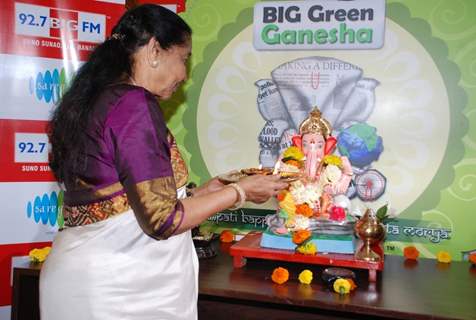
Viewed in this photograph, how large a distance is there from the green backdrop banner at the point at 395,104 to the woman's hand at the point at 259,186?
851 mm

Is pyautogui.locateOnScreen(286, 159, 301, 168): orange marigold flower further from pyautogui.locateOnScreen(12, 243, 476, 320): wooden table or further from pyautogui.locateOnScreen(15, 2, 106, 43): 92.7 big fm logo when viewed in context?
pyautogui.locateOnScreen(15, 2, 106, 43): 92.7 big fm logo

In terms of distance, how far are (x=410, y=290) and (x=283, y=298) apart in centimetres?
42

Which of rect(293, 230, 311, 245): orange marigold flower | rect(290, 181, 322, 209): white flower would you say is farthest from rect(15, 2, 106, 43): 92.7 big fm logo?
rect(293, 230, 311, 245): orange marigold flower

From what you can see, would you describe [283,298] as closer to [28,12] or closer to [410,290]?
[410,290]

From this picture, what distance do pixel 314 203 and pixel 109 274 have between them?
81 cm

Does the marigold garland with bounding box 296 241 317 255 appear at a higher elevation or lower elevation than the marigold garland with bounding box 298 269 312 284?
higher

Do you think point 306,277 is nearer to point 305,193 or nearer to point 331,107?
point 305,193

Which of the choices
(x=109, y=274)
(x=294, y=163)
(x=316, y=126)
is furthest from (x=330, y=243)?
(x=109, y=274)

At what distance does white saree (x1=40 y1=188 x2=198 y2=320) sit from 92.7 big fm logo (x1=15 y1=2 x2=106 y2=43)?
1139 mm

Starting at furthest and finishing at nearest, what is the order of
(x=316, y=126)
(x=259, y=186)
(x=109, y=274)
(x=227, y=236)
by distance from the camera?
(x=227, y=236) → (x=316, y=126) → (x=259, y=186) → (x=109, y=274)

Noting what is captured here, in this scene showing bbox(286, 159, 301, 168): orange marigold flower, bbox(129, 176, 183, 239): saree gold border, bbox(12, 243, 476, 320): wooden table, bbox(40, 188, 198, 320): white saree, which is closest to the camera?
bbox(129, 176, 183, 239): saree gold border

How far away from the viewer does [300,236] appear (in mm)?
1708

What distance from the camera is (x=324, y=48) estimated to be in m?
2.14

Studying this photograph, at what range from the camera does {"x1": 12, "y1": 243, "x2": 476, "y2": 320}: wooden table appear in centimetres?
146
